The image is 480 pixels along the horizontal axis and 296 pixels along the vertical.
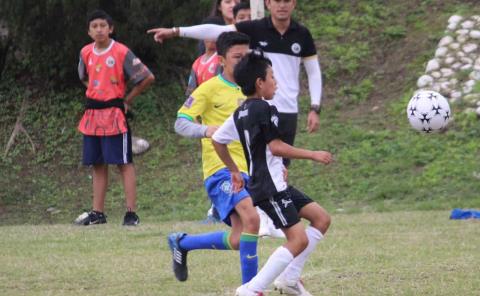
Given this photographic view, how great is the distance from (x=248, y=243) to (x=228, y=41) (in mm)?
1426

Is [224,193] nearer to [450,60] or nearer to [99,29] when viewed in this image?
[99,29]

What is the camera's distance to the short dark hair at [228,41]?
22.6 feet

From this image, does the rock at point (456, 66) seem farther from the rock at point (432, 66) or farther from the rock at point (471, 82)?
the rock at point (471, 82)

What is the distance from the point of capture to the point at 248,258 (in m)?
6.21

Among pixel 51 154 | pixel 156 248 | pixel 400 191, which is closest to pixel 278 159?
pixel 156 248

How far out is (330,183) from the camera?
13.4 m

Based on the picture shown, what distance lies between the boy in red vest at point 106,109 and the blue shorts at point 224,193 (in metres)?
3.83

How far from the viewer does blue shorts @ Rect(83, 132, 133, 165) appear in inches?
421

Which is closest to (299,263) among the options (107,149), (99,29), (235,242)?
(235,242)

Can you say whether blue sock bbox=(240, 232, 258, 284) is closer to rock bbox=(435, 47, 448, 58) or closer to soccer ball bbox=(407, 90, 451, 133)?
soccer ball bbox=(407, 90, 451, 133)

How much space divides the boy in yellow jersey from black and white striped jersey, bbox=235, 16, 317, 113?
0.76 m

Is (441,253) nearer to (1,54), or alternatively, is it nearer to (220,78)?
(220,78)

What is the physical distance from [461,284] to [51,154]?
969 centimetres

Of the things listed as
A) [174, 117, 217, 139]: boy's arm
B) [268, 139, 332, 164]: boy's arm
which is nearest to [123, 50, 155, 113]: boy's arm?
[174, 117, 217, 139]: boy's arm
